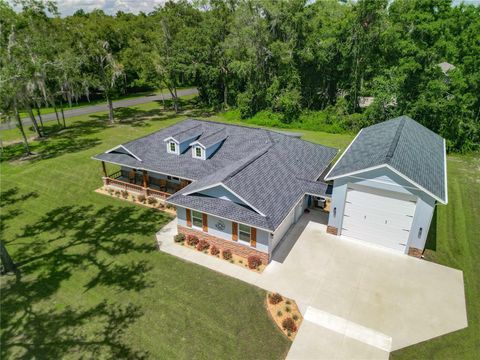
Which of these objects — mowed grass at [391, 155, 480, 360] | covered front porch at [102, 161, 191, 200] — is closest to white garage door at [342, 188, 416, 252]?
mowed grass at [391, 155, 480, 360]

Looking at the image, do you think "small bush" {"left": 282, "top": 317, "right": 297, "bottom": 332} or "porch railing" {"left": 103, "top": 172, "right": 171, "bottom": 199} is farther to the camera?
"porch railing" {"left": 103, "top": 172, "right": 171, "bottom": 199}

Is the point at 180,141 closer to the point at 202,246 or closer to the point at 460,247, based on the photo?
the point at 202,246

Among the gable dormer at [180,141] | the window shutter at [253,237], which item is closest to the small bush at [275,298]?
the window shutter at [253,237]

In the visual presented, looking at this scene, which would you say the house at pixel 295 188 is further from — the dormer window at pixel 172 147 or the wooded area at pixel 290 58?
the wooded area at pixel 290 58

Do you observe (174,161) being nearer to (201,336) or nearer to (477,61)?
(201,336)

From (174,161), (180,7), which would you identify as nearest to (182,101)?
(180,7)

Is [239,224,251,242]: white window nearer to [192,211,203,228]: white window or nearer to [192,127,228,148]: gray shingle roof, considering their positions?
[192,211,203,228]: white window
